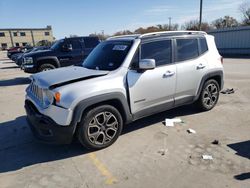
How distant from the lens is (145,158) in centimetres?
371

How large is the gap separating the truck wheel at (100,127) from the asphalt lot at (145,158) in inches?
6.8

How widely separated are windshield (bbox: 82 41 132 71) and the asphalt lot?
145cm

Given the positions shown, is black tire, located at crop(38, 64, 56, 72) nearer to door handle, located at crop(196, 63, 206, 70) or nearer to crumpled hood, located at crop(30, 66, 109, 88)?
crumpled hood, located at crop(30, 66, 109, 88)

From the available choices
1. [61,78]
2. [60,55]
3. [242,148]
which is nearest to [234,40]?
[60,55]

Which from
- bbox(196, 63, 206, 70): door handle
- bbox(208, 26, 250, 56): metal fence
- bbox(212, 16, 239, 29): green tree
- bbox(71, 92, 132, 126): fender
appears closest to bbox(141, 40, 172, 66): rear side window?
bbox(196, 63, 206, 70): door handle

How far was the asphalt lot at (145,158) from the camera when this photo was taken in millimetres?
3158

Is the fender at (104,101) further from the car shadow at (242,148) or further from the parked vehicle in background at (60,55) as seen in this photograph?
the parked vehicle in background at (60,55)

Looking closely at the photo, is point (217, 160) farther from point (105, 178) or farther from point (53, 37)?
point (53, 37)

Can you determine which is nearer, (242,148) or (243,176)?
(243,176)

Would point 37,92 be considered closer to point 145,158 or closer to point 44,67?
point 145,158

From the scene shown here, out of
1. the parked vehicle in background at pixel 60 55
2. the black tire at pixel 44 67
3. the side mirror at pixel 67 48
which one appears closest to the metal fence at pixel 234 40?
the parked vehicle in background at pixel 60 55

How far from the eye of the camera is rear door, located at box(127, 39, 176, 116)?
13.9 ft

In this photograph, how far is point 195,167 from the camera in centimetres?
339

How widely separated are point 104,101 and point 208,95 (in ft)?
9.84
